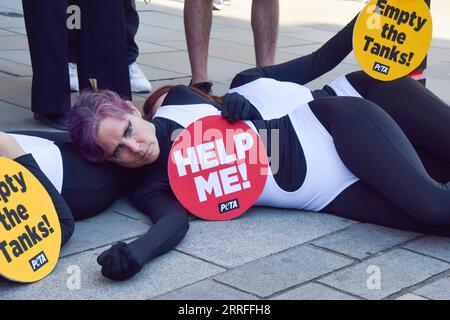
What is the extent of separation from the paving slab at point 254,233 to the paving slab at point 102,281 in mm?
110

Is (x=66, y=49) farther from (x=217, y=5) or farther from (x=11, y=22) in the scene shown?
(x=217, y=5)

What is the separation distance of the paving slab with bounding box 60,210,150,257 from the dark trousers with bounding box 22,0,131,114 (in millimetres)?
1189

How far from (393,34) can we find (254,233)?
117 cm

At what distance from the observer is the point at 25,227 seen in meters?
A: 2.99

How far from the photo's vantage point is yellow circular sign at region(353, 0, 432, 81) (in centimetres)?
388

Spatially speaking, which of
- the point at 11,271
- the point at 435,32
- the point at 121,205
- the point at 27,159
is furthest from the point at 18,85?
the point at 435,32

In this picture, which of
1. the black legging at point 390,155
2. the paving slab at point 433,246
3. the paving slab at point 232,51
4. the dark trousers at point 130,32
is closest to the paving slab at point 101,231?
the black legging at point 390,155

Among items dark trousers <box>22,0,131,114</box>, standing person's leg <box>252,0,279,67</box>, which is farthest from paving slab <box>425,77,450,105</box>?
dark trousers <box>22,0,131,114</box>

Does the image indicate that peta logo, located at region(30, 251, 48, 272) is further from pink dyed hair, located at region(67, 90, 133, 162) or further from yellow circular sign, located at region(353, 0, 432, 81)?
yellow circular sign, located at region(353, 0, 432, 81)

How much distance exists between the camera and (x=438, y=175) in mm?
3711

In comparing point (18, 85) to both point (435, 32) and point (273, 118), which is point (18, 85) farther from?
point (435, 32)

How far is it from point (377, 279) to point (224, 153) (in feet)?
2.84

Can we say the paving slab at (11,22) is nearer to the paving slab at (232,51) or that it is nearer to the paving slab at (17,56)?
the paving slab at (17,56)

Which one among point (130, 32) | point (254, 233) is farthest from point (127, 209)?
point (130, 32)
